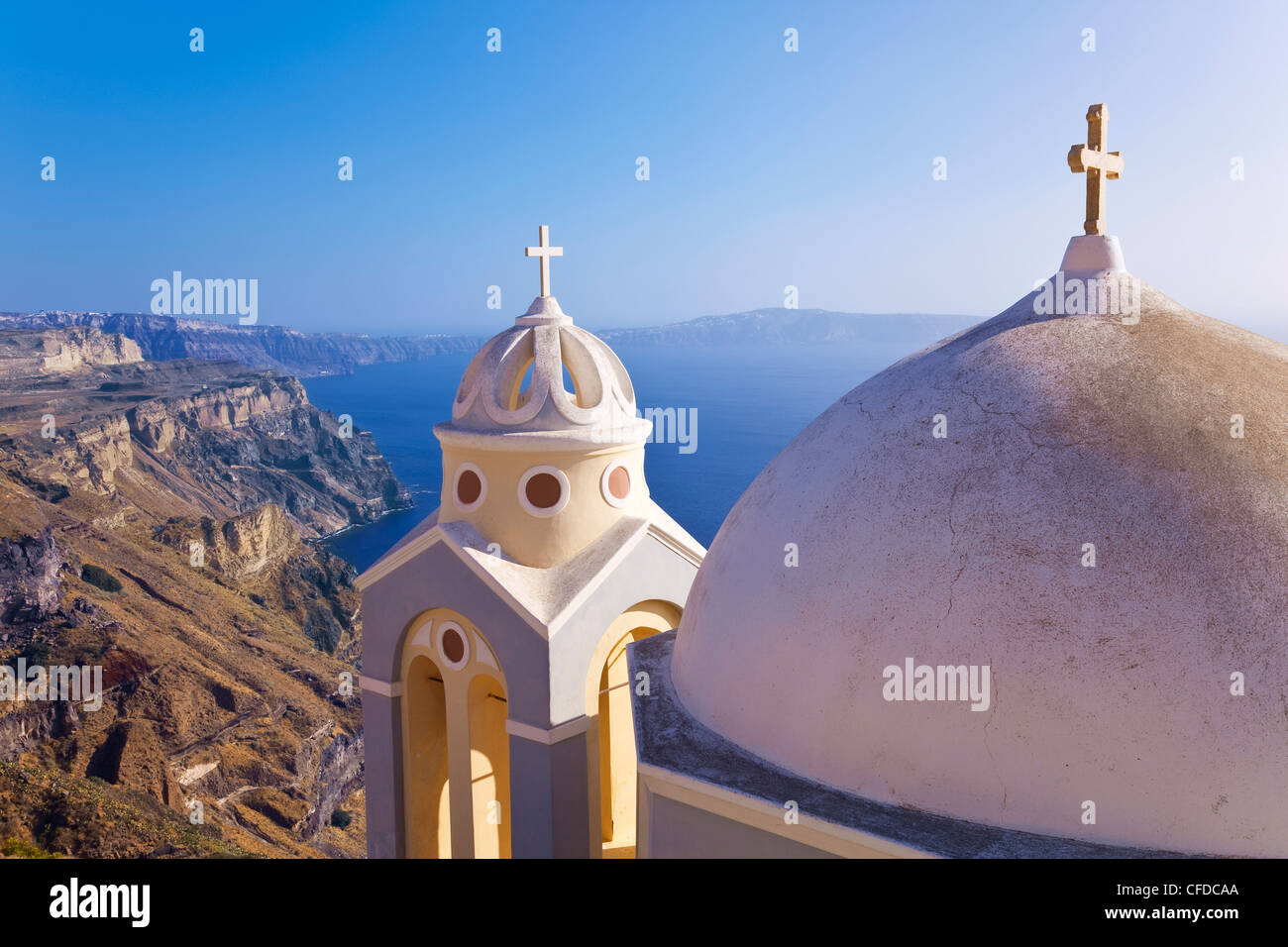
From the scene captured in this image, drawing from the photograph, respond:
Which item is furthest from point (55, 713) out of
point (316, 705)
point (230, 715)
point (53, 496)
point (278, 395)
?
point (278, 395)

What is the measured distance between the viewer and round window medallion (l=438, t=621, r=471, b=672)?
31.1ft

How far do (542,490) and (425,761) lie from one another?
3235 millimetres

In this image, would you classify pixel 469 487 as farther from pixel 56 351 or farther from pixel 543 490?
pixel 56 351

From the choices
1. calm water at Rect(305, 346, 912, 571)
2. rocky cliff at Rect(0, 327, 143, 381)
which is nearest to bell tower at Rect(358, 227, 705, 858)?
calm water at Rect(305, 346, 912, 571)

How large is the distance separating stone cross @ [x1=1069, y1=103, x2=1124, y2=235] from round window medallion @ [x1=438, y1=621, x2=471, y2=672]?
21.2 feet

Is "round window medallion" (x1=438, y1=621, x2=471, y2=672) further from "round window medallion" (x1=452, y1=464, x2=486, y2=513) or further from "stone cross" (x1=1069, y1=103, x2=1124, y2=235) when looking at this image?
"stone cross" (x1=1069, y1=103, x2=1124, y2=235)

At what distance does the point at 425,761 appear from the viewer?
33.6 ft

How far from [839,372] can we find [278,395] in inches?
3431

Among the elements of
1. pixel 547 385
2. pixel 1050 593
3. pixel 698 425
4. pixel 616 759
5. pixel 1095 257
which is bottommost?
pixel 616 759

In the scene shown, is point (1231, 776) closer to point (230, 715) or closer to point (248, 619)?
point (230, 715)

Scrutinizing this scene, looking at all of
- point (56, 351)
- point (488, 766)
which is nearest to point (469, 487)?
point (488, 766)

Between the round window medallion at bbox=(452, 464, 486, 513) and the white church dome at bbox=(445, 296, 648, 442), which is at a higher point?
the white church dome at bbox=(445, 296, 648, 442)

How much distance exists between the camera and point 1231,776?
13.2 feet

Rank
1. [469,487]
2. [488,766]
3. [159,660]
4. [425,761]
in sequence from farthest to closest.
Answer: [159,660] → [425,761] → [488,766] → [469,487]
